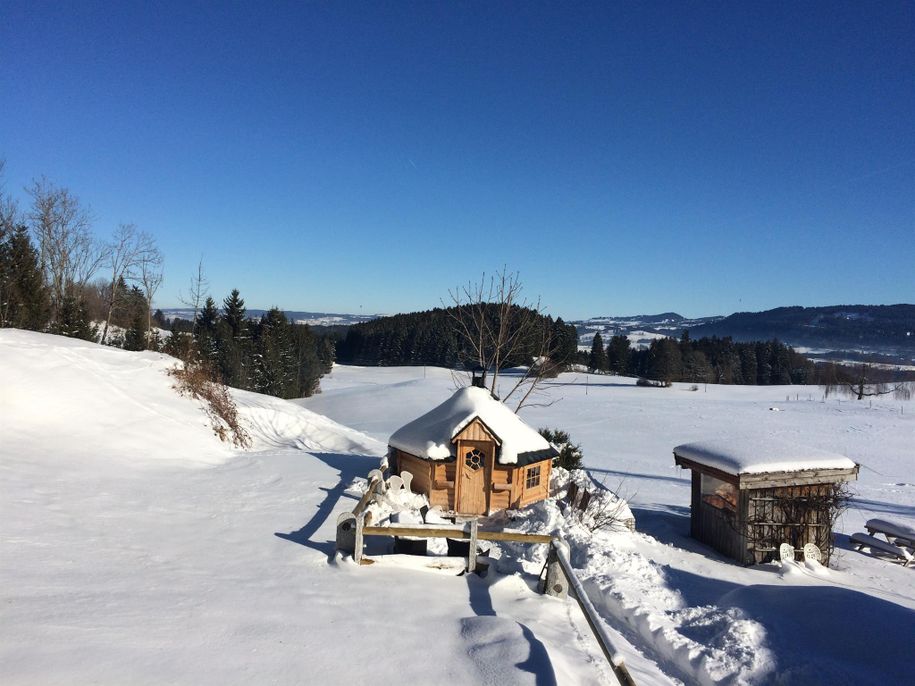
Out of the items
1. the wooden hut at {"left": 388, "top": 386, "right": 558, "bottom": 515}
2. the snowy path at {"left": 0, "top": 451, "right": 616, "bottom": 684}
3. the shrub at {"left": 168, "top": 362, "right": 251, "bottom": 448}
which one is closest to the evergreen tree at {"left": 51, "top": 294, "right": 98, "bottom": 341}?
the shrub at {"left": 168, "top": 362, "right": 251, "bottom": 448}

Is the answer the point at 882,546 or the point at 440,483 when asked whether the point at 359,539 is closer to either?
the point at 440,483

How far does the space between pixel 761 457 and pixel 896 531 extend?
4978mm

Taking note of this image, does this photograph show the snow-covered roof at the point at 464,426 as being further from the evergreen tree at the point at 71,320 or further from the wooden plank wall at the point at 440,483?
the evergreen tree at the point at 71,320

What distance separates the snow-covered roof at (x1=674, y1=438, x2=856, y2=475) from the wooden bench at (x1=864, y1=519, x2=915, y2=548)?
289 centimetres

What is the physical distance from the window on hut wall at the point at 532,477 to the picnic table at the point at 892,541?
894cm

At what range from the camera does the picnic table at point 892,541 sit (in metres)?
13.2

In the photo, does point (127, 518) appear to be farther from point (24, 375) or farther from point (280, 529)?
point (24, 375)

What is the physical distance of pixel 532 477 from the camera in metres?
12.6

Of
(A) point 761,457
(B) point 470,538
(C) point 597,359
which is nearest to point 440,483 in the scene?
(B) point 470,538

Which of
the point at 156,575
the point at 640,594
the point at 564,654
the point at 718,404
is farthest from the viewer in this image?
the point at 718,404

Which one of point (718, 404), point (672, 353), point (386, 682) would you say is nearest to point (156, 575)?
point (386, 682)

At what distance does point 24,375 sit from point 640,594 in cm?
1541

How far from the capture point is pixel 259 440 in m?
19.2

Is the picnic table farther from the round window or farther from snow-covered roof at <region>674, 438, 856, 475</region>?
the round window
